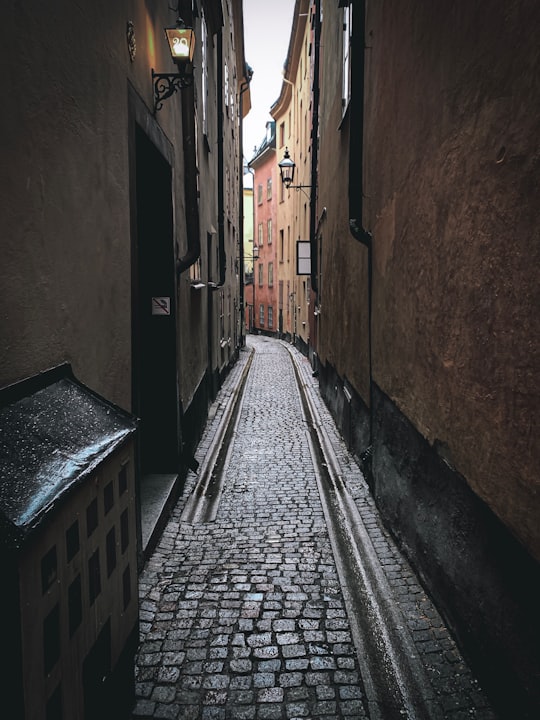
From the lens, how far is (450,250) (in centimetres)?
374

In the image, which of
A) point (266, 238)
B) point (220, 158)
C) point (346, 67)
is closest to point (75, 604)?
point (346, 67)

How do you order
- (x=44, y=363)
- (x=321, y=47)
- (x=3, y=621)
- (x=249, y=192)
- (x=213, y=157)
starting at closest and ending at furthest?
(x=3, y=621) → (x=44, y=363) → (x=213, y=157) → (x=321, y=47) → (x=249, y=192)

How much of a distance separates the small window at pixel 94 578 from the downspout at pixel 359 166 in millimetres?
4571

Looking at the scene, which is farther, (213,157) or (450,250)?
(213,157)

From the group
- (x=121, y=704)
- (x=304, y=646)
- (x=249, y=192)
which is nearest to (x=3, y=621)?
(x=121, y=704)

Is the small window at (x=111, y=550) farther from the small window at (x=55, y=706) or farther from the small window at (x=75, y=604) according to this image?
the small window at (x=55, y=706)

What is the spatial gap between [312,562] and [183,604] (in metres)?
1.24

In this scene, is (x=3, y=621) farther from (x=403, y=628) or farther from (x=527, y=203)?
(x=403, y=628)

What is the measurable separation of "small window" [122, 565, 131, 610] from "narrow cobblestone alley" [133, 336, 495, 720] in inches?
29.6

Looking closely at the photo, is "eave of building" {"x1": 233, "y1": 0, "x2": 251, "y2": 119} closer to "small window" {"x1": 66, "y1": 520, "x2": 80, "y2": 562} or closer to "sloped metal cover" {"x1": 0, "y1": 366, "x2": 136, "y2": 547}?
"sloped metal cover" {"x1": 0, "y1": 366, "x2": 136, "y2": 547}

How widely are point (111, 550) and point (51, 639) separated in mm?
677

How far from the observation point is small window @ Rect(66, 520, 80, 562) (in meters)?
2.21

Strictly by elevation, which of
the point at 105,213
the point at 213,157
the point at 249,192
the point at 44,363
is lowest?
the point at 44,363

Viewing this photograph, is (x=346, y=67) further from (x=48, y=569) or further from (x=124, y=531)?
(x=48, y=569)
